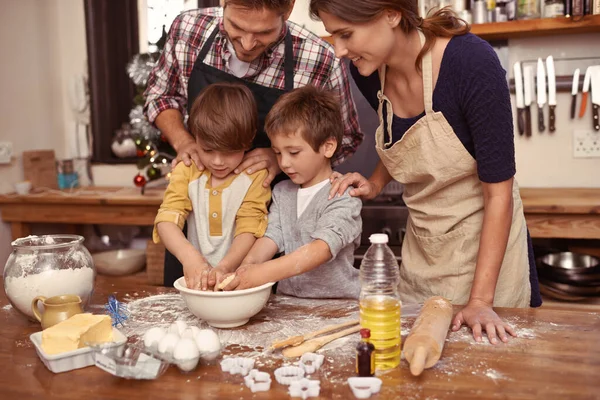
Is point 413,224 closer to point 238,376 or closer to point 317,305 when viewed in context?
point 317,305

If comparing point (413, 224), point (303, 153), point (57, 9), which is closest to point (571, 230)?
point (413, 224)

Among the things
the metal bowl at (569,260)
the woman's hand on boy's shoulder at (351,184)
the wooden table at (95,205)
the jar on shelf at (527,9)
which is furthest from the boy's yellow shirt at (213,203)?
the jar on shelf at (527,9)

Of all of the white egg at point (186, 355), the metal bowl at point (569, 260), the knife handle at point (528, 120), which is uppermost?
the knife handle at point (528, 120)

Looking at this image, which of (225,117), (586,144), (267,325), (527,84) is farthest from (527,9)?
(267,325)

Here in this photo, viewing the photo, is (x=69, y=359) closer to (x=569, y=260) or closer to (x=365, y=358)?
→ (x=365, y=358)

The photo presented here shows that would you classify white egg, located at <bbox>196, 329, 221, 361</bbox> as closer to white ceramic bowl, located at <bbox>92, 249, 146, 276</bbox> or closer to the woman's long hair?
the woman's long hair

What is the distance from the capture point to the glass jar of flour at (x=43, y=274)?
53.1 inches

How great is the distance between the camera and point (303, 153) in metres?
1.65

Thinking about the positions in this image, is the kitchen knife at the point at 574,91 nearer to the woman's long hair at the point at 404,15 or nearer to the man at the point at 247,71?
the man at the point at 247,71

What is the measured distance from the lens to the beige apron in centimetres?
155

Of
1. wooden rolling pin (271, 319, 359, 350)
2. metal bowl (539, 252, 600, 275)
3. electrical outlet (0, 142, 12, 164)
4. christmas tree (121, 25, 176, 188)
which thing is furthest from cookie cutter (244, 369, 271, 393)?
electrical outlet (0, 142, 12, 164)

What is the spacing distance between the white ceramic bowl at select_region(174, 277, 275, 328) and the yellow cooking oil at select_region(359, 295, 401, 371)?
0.90ft

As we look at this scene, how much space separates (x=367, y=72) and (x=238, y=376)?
0.78m

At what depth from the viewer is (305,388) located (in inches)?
40.0
